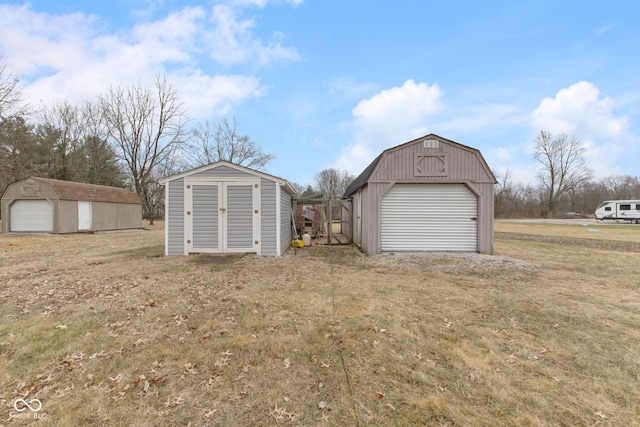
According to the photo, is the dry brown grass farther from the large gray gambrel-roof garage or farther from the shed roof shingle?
the shed roof shingle

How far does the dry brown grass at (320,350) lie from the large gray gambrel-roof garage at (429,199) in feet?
10.5

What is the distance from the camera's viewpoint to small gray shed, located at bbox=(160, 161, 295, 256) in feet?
29.4

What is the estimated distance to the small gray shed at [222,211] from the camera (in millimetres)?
8969

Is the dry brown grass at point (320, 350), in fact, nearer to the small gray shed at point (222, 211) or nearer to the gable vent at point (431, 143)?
the small gray shed at point (222, 211)

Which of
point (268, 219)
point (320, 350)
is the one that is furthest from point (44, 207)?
point (320, 350)

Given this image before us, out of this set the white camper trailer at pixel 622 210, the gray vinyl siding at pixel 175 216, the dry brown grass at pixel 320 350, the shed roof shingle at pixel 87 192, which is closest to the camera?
the dry brown grass at pixel 320 350

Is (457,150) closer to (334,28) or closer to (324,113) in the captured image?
(334,28)

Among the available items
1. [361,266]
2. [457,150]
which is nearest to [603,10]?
[457,150]

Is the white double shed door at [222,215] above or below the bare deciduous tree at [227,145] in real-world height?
below

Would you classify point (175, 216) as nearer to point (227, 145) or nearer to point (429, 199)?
point (429, 199)

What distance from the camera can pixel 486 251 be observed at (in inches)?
362

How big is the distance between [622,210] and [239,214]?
40.0m

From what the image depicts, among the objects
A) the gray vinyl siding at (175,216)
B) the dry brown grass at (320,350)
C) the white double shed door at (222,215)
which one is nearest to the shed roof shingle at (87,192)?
the gray vinyl siding at (175,216)

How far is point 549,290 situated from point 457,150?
17.0ft
